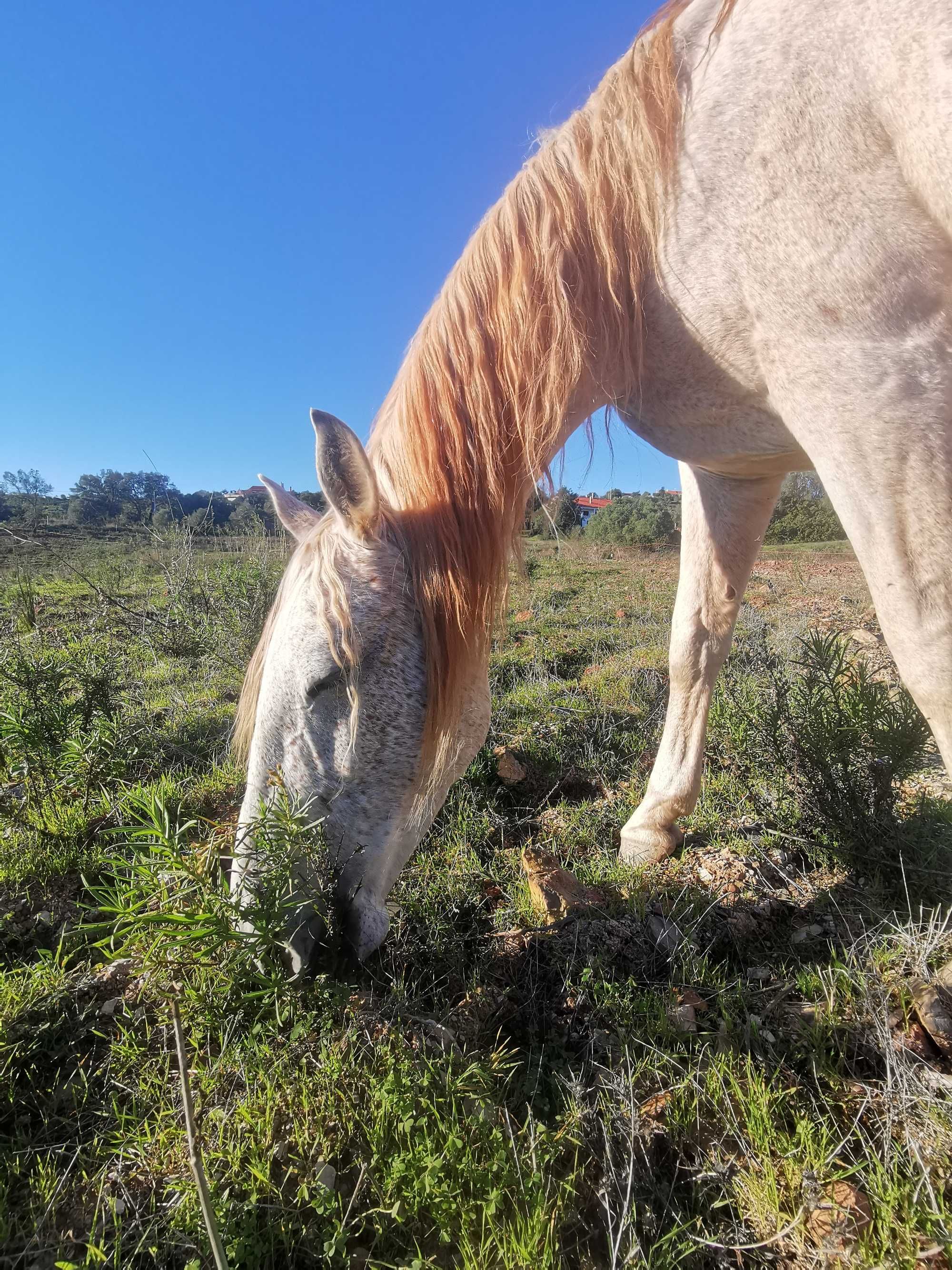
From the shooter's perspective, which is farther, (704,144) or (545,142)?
(545,142)

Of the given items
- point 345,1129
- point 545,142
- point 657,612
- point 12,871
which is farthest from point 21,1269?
point 657,612

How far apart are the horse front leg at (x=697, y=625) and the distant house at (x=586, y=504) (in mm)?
456

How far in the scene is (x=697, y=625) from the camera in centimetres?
224

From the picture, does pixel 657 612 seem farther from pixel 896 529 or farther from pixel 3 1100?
pixel 3 1100

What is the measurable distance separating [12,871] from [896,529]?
2928 millimetres

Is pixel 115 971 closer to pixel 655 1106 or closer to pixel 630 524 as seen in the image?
pixel 655 1106

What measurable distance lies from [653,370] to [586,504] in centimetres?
153

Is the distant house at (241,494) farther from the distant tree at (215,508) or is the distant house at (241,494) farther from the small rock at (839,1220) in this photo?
the small rock at (839,1220)

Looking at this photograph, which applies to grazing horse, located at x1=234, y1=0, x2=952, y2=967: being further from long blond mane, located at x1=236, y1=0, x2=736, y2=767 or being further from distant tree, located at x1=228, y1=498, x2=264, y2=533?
distant tree, located at x1=228, y1=498, x2=264, y2=533

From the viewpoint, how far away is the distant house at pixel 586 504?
2406 mm

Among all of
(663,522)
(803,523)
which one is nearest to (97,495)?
(663,522)

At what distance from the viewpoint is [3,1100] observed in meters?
1.23

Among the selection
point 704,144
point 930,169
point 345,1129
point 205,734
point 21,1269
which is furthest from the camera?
point 205,734

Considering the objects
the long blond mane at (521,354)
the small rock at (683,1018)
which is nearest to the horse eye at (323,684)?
the long blond mane at (521,354)
